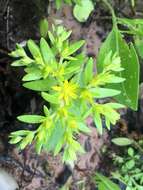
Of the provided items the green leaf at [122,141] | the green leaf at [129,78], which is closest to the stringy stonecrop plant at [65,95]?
the green leaf at [129,78]

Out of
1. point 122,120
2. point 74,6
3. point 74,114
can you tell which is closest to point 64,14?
point 74,6

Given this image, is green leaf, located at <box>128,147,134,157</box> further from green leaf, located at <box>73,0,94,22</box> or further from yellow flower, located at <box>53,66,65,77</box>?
yellow flower, located at <box>53,66,65,77</box>

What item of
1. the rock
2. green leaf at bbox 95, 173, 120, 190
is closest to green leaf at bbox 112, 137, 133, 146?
green leaf at bbox 95, 173, 120, 190

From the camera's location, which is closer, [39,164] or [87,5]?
[87,5]

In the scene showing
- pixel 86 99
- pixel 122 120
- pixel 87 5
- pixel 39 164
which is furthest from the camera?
pixel 122 120

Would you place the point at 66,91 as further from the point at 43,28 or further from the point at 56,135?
the point at 43,28

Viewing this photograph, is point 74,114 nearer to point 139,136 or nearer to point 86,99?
point 86,99
